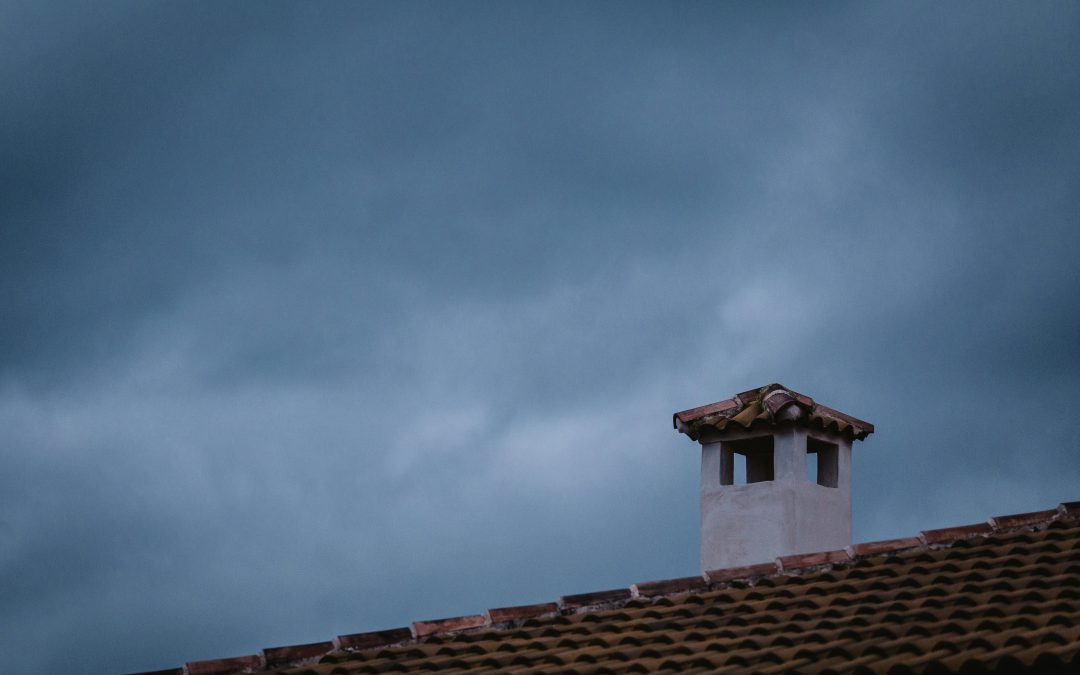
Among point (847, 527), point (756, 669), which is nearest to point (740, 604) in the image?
point (756, 669)

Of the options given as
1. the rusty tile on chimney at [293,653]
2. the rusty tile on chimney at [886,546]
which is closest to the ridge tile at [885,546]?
the rusty tile on chimney at [886,546]

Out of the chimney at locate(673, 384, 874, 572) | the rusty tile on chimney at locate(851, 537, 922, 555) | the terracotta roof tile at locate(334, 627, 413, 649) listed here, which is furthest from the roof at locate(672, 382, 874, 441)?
the terracotta roof tile at locate(334, 627, 413, 649)

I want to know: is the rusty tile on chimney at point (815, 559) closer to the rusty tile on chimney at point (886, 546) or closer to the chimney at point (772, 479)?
the rusty tile on chimney at point (886, 546)

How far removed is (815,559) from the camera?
9.94 meters

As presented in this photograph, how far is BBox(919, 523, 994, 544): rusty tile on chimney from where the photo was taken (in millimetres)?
9969

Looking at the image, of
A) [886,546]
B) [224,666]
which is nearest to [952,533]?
[886,546]

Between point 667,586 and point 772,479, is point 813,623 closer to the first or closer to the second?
point 667,586

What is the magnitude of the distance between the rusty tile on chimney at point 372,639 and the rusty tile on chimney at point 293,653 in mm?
94

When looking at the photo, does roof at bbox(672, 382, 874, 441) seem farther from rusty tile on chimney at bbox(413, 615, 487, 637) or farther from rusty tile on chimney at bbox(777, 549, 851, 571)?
rusty tile on chimney at bbox(413, 615, 487, 637)

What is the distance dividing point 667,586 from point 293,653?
2870 mm

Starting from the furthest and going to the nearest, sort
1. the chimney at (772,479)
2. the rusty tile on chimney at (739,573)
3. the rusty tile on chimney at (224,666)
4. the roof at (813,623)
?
the chimney at (772,479) → the rusty tile on chimney at (739,573) → the rusty tile on chimney at (224,666) → the roof at (813,623)

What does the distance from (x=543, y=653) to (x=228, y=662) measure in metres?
2.30

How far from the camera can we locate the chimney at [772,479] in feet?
41.6

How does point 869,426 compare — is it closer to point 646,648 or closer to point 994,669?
point 646,648
